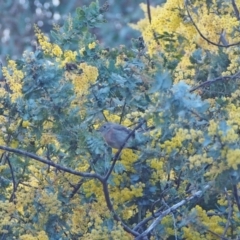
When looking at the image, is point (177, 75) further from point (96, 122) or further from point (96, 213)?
point (96, 213)

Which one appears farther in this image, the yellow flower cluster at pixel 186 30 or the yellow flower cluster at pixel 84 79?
the yellow flower cluster at pixel 186 30

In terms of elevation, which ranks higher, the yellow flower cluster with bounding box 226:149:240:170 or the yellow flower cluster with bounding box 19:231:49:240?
the yellow flower cluster with bounding box 19:231:49:240

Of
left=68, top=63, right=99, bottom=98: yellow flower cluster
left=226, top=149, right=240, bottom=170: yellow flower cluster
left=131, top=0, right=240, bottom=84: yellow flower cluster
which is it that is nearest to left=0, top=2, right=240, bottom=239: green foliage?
left=68, top=63, right=99, bottom=98: yellow flower cluster

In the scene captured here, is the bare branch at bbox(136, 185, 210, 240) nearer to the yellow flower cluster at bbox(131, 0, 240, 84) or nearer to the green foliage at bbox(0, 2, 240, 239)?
the green foliage at bbox(0, 2, 240, 239)

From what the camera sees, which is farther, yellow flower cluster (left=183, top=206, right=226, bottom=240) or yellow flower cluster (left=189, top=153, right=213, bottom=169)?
yellow flower cluster (left=183, top=206, right=226, bottom=240)

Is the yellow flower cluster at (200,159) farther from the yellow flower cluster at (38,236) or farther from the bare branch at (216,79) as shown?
the yellow flower cluster at (38,236)

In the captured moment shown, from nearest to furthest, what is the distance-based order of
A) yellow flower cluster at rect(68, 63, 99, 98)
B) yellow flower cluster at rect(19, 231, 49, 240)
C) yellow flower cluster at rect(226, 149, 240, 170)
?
yellow flower cluster at rect(226, 149, 240, 170) → yellow flower cluster at rect(19, 231, 49, 240) → yellow flower cluster at rect(68, 63, 99, 98)

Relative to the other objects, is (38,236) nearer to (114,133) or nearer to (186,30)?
(114,133)

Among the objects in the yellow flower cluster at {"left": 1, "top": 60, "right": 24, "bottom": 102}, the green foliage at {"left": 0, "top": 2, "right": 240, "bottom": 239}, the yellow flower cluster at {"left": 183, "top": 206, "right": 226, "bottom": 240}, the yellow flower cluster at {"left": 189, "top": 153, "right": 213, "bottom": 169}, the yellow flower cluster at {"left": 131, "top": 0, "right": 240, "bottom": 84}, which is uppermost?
the yellow flower cluster at {"left": 131, "top": 0, "right": 240, "bottom": 84}

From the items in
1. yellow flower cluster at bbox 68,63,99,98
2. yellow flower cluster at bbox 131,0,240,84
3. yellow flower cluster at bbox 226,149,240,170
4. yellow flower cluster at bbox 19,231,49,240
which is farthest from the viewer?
yellow flower cluster at bbox 131,0,240,84

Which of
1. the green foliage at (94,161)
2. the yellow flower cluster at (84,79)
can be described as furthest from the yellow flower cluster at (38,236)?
the yellow flower cluster at (84,79)

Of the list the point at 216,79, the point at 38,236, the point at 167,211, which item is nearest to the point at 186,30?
the point at 216,79

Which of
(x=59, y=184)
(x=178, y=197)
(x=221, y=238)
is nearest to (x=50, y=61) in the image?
(x=59, y=184)

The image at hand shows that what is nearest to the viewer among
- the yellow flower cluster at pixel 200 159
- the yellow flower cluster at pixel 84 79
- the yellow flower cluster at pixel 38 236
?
the yellow flower cluster at pixel 200 159
